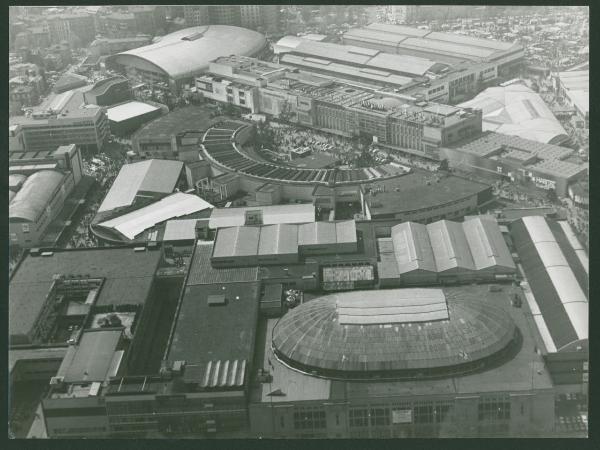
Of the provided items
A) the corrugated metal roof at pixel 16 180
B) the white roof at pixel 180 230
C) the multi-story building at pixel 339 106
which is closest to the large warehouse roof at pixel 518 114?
the multi-story building at pixel 339 106

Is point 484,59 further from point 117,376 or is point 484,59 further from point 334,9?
point 117,376

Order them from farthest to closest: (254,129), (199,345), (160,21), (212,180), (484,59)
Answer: (160,21), (484,59), (254,129), (212,180), (199,345)

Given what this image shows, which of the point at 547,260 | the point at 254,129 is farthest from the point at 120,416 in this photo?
the point at 254,129

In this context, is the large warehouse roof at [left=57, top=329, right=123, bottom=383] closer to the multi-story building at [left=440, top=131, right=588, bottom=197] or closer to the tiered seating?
the tiered seating

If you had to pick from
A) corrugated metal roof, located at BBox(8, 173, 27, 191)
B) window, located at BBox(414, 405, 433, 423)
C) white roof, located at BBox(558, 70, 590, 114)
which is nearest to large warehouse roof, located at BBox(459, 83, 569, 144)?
white roof, located at BBox(558, 70, 590, 114)

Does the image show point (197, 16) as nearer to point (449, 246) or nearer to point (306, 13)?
point (306, 13)
